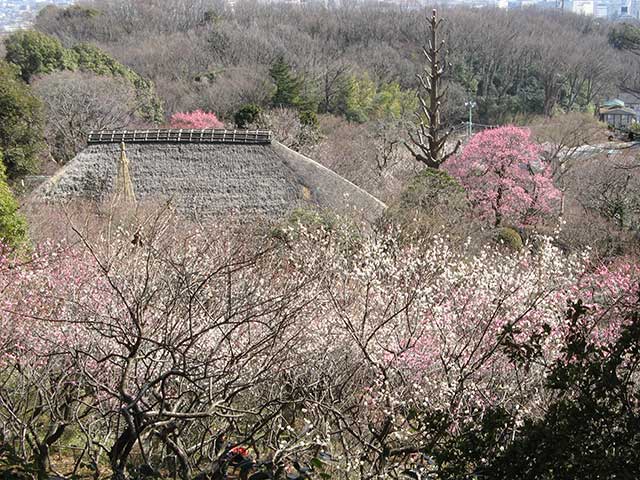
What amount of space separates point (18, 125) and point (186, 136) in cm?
462

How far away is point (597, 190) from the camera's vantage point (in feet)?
67.7

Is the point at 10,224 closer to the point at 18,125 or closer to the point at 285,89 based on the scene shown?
the point at 18,125

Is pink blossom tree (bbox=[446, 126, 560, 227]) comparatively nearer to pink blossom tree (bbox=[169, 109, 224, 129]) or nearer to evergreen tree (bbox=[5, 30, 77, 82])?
pink blossom tree (bbox=[169, 109, 224, 129])

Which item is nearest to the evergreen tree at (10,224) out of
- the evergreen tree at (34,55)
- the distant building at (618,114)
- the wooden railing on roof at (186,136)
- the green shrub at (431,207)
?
the green shrub at (431,207)

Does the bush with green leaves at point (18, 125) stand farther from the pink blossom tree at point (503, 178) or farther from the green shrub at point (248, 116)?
the pink blossom tree at point (503, 178)

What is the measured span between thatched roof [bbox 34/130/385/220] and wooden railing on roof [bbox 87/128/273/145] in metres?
0.08

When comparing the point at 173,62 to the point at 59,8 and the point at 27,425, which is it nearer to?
the point at 59,8

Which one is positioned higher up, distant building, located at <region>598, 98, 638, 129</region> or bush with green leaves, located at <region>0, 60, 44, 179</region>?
bush with green leaves, located at <region>0, 60, 44, 179</region>

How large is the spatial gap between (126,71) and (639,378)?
1276 inches

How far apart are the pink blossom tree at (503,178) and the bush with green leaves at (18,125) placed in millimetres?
10975

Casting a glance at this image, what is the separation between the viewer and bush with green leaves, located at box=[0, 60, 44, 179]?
60.5 feet

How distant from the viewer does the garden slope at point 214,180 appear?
53.4 ft

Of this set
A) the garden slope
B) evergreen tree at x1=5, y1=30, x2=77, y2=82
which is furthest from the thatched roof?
evergreen tree at x1=5, y1=30, x2=77, y2=82

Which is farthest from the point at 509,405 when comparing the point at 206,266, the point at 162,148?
the point at 162,148
